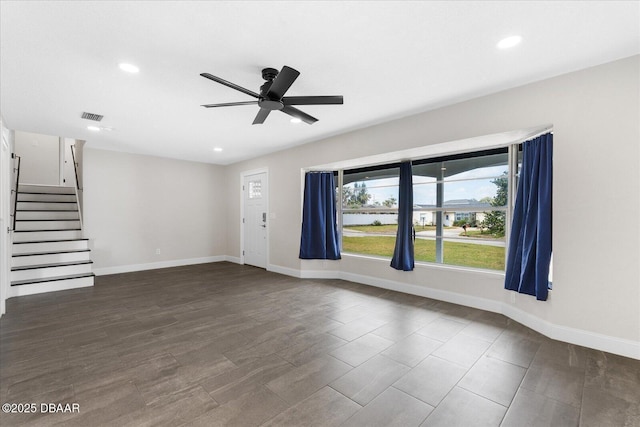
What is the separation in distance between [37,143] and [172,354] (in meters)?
8.48

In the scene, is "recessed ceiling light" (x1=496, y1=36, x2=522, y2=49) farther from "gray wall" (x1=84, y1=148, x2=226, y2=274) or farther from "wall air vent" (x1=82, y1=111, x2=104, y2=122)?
"gray wall" (x1=84, y1=148, x2=226, y2=274)

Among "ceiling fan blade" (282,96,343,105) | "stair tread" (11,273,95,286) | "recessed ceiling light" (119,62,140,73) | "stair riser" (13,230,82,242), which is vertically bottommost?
"stair tread" (11,273,95,286)

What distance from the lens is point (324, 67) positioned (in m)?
2.70

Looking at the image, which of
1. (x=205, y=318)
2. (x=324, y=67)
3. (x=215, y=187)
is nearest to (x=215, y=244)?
(x=215, y=187)

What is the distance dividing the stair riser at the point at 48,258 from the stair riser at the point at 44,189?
2.78 metres

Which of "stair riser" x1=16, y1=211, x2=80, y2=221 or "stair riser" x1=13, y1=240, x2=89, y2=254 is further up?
"stair riser" x1=16, y1=211, x2=80, y2=221

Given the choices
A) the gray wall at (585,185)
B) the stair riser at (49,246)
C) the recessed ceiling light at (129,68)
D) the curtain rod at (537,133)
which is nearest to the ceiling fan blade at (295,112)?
the recessed ceiling light at (129,68)

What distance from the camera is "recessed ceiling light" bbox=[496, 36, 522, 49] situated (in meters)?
2.26

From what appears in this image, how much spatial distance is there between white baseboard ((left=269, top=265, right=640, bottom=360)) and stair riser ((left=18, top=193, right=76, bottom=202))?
5942 millimetres

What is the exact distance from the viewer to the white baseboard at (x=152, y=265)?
19.6 ft

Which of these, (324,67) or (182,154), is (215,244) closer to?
(182,154)

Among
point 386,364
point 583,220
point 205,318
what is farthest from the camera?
point 205,318

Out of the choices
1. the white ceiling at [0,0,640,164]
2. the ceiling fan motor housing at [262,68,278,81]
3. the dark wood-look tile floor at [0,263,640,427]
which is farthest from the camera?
the ceiling fan motor housing at [262,68,278,81]

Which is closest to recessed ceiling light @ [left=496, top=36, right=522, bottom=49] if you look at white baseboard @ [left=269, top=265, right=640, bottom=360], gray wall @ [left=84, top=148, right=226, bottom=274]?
white baseboard @ [left=269, top=265, right=640, bottom=360]
